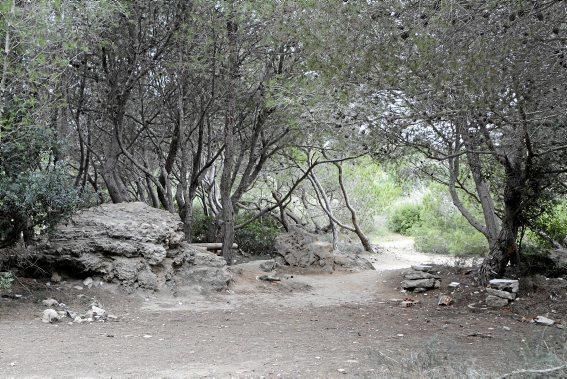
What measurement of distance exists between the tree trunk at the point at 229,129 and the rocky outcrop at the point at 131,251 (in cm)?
182

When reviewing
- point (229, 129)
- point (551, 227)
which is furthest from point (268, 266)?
point (551, 227)

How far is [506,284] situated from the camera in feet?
30.2

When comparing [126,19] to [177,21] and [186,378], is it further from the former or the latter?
[186,378]

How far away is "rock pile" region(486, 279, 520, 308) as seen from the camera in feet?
29.4

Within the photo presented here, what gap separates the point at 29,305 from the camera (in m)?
8.11

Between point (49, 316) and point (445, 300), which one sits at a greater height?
point (445, 300)

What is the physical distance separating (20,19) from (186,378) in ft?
18.6

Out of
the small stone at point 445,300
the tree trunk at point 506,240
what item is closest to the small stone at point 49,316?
the small stone at point 445,300

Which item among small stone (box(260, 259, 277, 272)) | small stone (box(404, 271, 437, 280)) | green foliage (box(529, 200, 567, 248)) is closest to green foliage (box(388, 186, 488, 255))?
green foliage (box(529, 200, 567, 248))

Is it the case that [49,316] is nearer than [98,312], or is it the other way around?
[49,316]

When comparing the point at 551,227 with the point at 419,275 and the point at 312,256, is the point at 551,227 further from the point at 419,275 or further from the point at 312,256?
the point at 312,256

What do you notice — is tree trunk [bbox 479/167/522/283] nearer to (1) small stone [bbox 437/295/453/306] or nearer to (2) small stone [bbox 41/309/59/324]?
(1) small stone [bbox 437/295/453/306]

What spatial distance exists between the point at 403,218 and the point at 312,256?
16.7m

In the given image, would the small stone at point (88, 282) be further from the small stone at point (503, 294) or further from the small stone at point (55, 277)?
the small stone at point (503, 294)
